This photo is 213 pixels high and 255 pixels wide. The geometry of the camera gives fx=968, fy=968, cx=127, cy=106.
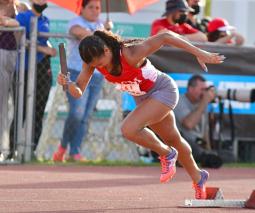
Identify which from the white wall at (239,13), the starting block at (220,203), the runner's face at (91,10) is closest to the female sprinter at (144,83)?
the starting block at (220,203)

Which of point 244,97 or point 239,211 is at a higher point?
point 239,211

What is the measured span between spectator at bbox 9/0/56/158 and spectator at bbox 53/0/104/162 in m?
0.33

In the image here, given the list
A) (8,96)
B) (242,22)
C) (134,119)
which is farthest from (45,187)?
(242,22)

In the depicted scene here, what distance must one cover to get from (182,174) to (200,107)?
5.64 ft

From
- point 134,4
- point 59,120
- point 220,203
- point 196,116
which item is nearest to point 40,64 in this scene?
point 59,120

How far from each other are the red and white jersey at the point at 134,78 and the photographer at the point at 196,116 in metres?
4.54

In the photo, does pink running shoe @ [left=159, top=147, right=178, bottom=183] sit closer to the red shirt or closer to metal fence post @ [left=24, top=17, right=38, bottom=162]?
metal fence post @ [left=24, top=17, right=38, bottom=162]

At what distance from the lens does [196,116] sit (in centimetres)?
1353

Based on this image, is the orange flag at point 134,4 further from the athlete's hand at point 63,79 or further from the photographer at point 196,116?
the athlete's hand at point 63,79

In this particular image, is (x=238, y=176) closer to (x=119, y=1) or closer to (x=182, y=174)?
(x=182, y=174)

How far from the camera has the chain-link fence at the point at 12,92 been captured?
42.1 feet

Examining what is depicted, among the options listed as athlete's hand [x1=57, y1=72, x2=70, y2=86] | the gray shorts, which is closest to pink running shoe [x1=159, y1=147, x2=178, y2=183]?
the gray shorts

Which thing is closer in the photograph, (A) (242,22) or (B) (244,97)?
(B) (244,97)

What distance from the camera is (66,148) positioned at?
44.4 feet
